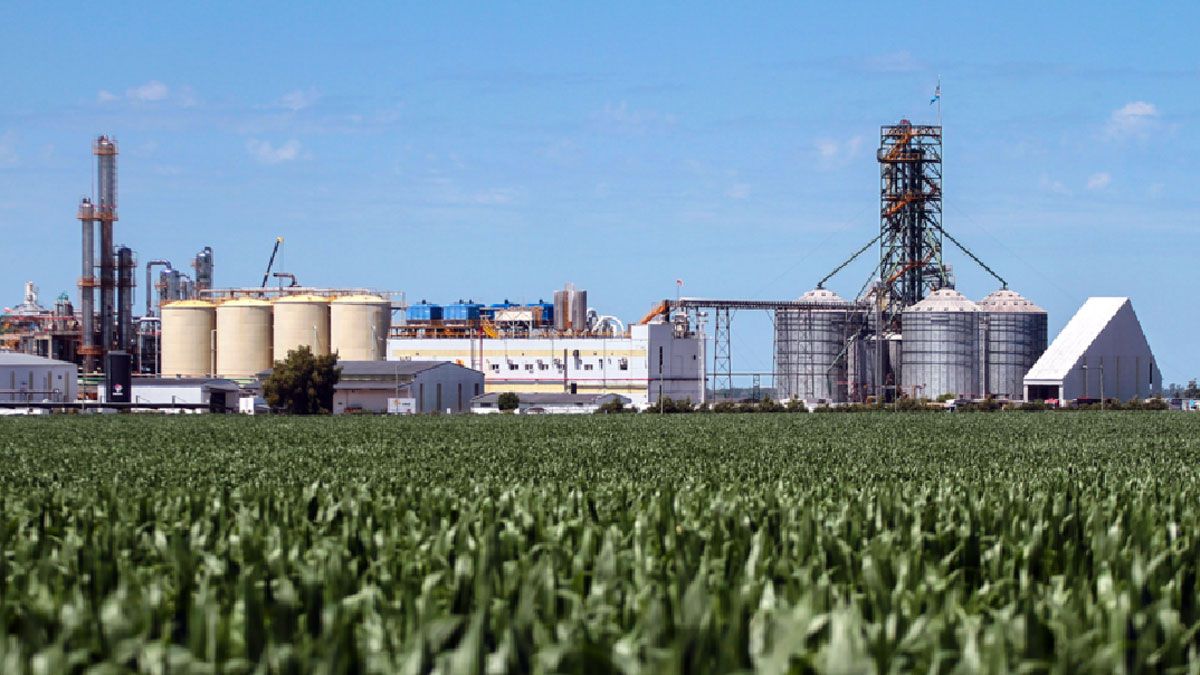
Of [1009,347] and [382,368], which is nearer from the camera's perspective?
[1009,347]

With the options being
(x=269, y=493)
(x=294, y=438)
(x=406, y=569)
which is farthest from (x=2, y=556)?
(x=294, y=438)

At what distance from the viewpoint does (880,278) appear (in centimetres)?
11856

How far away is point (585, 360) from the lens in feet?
396

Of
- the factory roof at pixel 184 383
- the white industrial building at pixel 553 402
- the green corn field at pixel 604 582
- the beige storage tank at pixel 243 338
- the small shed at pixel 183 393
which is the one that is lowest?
the green corn field at pixel 604 582

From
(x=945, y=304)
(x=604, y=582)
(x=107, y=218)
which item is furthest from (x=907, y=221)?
(x=604, y=582)

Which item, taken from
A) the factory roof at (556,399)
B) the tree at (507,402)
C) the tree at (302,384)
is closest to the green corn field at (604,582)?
the tree at (507,402)

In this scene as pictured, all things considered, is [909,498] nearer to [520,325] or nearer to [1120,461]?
[1120,461]

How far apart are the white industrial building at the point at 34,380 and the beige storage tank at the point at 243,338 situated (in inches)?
812

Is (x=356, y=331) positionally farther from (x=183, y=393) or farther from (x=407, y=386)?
(x=183, y=393)

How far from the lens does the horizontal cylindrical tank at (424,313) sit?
136m

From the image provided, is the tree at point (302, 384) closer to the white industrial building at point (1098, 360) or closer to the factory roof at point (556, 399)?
the factory roof at point (556, 399)

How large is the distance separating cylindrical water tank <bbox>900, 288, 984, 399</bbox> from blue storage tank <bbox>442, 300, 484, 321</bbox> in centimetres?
3875

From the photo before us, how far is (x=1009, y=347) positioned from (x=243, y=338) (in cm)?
6097

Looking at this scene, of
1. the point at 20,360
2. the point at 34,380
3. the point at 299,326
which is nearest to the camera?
the point at 34,380
